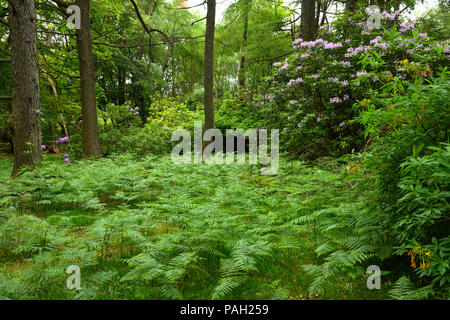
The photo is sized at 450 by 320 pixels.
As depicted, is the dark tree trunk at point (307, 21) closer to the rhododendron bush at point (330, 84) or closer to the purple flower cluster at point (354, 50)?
the rhododendron bush at point (330, 84)

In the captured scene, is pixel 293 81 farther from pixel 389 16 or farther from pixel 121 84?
pixel 121 84

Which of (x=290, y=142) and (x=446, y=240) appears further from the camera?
(x=290, y=142)

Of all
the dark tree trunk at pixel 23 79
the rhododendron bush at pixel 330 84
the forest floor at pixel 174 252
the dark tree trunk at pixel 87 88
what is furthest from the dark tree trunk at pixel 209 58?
the forest floor at pixel 174 252

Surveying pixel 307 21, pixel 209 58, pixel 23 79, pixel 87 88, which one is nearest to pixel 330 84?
pixel 307 21

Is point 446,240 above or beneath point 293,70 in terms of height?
beneath

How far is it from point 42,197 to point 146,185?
1759mm

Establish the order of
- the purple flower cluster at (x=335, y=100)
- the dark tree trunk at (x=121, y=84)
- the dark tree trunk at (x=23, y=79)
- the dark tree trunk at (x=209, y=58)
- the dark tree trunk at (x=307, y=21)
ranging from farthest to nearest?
1. the dark tree trunk at (x=121, y=84)
2. the dark tree trunk at (x=307, y=21)
3. the dark tree trunk at (x=209, y=58)
4. the purple flower cluster at (x=335, y=100)
5. the dark tree trunk at (x=23, y=79)

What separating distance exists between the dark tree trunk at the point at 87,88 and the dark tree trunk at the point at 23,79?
2.50m

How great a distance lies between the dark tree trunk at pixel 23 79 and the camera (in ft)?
17.4

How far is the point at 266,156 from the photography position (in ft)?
25.2

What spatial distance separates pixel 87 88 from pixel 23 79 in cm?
285

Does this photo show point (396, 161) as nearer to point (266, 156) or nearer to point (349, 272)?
point (349, 272)

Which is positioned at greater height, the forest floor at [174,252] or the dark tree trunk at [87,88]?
the dark tree trunk at [87,88]

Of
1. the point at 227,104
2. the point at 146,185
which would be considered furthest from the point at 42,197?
the point at 227,104
